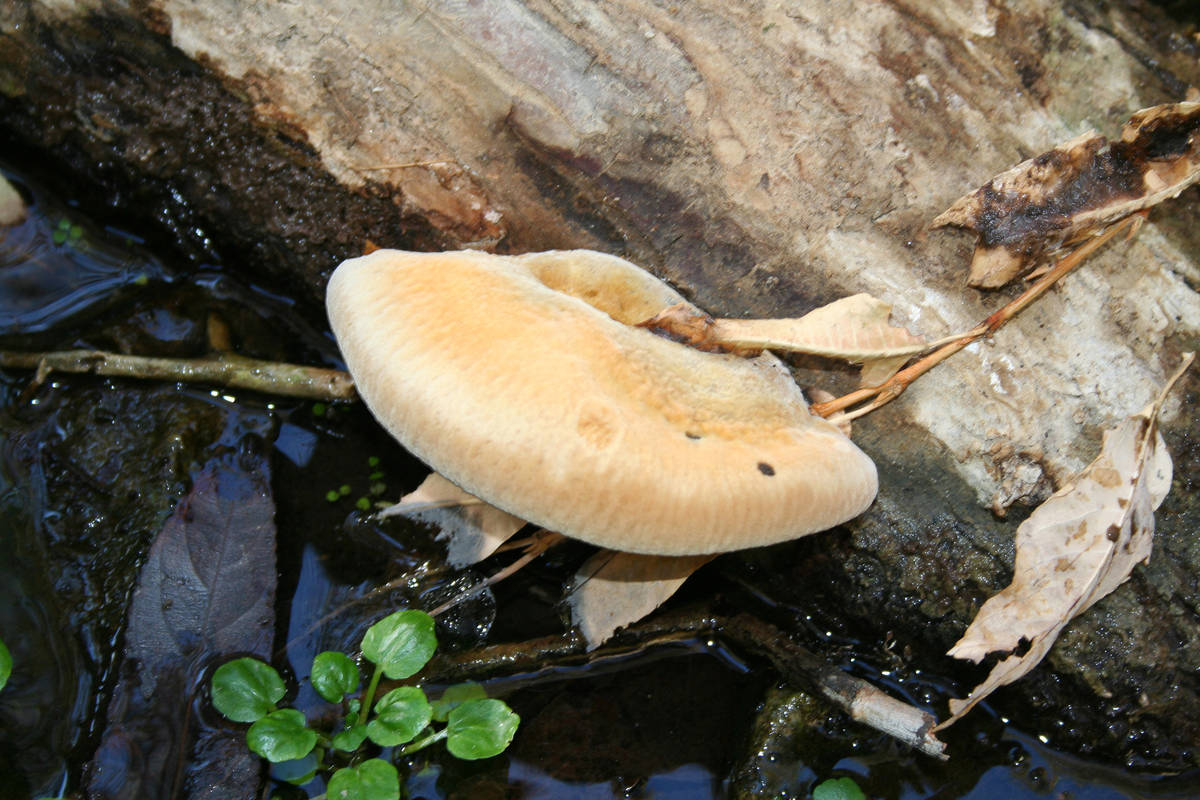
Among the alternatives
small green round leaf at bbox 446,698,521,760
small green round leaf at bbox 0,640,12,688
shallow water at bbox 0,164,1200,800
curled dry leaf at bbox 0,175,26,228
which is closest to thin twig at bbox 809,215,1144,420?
shallow water at bbox 0,164,1200,800

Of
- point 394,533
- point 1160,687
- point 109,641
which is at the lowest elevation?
point 109,641

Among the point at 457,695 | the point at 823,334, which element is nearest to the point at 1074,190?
the point at 823,334

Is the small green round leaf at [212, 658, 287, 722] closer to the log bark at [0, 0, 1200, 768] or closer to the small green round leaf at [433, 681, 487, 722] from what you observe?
the small green round leaf at [433, 681, 487, 722]

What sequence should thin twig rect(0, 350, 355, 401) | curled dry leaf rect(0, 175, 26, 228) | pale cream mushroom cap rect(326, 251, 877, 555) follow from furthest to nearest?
curled dry leaf rect(0, 175, 26, 228)
thin twig rect(0, 350, 355, 401)
pale cream mushroom cap rect(326, 251, 877, 555)

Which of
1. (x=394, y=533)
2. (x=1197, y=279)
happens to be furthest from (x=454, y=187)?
(x=1197, y=279)

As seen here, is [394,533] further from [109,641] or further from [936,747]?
[936,747]

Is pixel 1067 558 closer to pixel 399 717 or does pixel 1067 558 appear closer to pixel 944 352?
pixel 944 352
